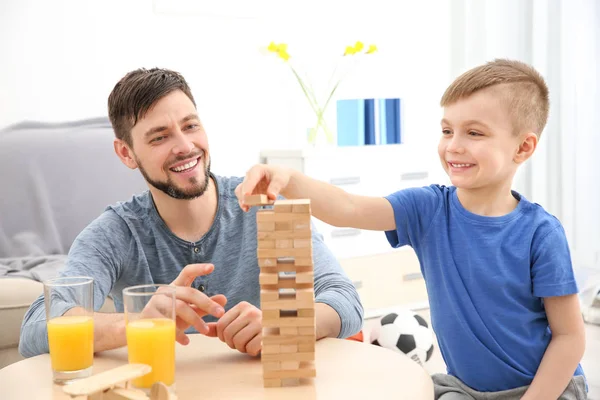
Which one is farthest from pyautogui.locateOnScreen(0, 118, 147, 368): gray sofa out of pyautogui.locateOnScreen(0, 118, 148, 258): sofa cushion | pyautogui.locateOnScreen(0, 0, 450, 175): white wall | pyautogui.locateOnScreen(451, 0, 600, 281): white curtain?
pyautogui.locateOnScreen(451, 0, 600, 281): white curtain

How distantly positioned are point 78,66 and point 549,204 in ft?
9.02

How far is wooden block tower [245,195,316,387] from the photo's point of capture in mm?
1057

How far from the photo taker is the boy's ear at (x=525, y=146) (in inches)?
60.3

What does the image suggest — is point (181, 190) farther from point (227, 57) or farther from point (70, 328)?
point (227, 57)

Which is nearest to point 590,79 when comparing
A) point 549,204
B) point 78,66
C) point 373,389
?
point 549,204

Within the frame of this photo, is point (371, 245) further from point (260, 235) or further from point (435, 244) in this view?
point (260, 235)

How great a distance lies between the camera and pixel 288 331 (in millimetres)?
1087

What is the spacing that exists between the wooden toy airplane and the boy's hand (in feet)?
0.96

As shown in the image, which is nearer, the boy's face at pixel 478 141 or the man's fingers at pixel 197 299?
the man's fingers at pixel 197 299

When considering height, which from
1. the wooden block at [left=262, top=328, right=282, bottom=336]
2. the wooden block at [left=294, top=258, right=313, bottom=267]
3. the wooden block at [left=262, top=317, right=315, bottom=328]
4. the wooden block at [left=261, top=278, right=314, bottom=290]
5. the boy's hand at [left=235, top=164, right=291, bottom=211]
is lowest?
the wooden block at [left=262, top=328, right=282, bottom=336]

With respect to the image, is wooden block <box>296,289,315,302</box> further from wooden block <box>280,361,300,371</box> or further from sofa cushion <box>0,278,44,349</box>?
sofa cushion <box>0,278,44,349</box>

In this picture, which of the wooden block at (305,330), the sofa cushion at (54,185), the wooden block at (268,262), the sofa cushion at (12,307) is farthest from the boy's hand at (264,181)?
the sofa cushion at (54,185)

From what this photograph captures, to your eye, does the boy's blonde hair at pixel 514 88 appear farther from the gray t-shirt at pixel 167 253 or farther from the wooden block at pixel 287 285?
the wooden block at pixel 287 285

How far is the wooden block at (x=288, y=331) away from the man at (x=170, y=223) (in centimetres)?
44
